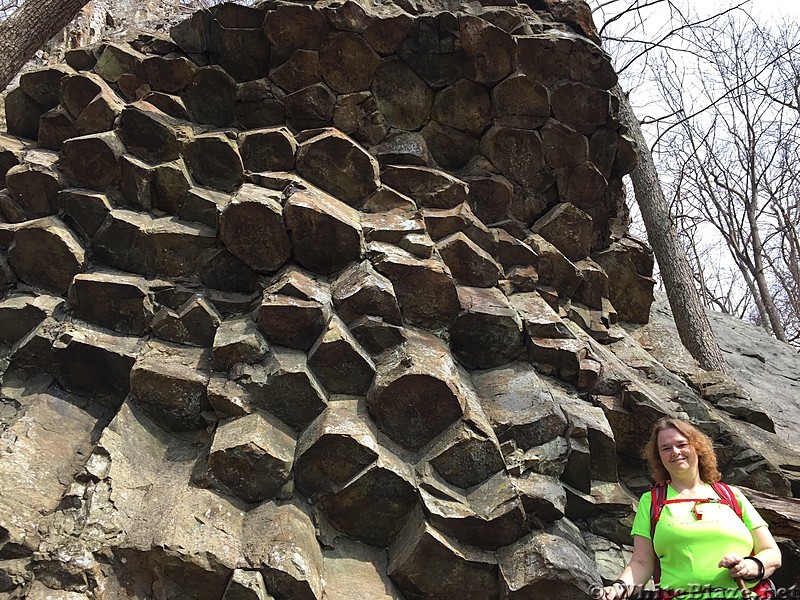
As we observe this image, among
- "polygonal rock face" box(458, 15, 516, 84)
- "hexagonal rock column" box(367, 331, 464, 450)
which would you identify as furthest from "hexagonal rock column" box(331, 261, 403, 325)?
"polygonal rock face" box(458, 15, 516, 84)

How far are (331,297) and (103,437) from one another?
7.25 feet

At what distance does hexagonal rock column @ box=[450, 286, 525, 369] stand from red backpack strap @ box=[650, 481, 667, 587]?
2.23 metres

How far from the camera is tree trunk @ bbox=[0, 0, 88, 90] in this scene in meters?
6.25

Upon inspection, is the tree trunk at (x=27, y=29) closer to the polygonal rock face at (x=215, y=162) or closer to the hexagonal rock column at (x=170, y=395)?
the polygonal rock face at (x=215, y=162)

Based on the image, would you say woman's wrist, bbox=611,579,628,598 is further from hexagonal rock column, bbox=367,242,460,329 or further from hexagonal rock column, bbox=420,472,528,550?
hexagonal rock column, bbox=367,242,460,329

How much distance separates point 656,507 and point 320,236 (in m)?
3.71

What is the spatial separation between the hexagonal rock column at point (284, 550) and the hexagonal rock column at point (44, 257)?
3085 mm

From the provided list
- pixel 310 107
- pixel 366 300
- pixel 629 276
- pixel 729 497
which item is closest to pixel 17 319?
pixel 366 300

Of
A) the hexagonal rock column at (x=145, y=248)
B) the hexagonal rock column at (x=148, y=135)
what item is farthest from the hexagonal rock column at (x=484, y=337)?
the hexagonal rock column at (x=148, y=135)

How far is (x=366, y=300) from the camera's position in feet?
17.8

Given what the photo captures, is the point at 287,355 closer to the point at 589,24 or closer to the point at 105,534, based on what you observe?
the point at 105,534

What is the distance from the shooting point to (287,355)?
5137 millimetres

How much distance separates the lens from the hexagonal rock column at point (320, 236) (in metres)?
5.71

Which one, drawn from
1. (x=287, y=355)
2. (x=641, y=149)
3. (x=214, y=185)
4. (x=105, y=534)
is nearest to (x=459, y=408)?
(x=287, y=355)
